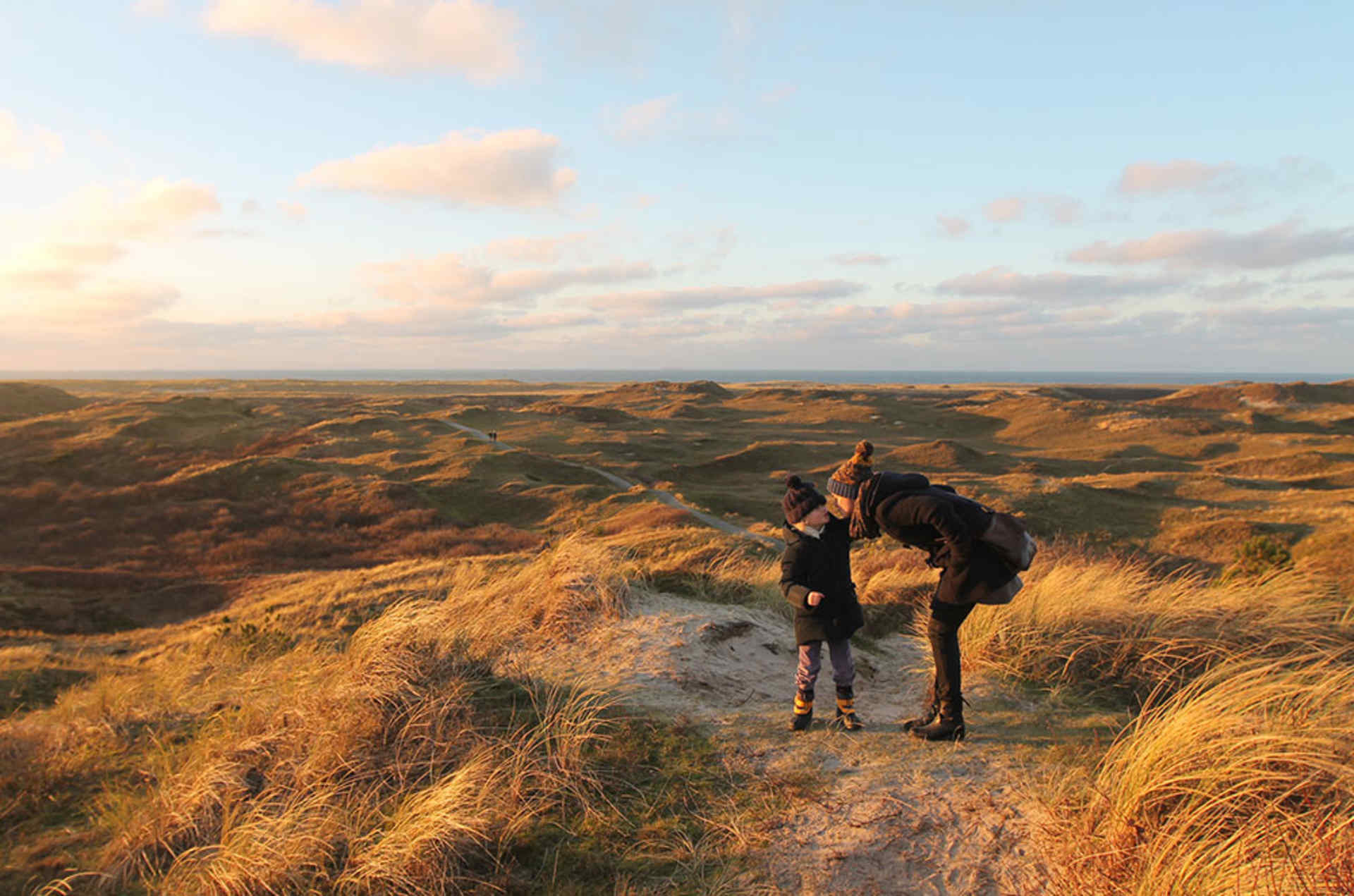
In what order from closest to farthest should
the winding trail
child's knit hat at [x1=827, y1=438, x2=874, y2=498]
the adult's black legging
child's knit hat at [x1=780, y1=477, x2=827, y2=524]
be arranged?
child's knit hat at [x1=827, y1=438, x2=874, y2=498] → the adult's black legging → child's knit hat at [x1=780, y1=477, x2=827, y2=524] → the winding trail

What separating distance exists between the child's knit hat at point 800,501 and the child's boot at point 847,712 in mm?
1516

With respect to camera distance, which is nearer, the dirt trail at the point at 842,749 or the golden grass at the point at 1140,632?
the dirt trail at the point at 842,749

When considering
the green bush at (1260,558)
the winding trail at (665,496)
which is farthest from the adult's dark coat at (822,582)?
the winding trail at (665,496)

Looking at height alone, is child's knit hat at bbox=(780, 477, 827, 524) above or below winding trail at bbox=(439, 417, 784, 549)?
above

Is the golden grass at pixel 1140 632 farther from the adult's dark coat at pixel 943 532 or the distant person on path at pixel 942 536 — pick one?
the adult's dark coat at pixel 943 532

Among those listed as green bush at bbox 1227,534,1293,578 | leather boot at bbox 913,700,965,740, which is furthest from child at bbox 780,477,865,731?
green bush at bbox 1227,534,1293,578

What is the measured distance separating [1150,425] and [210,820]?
7570 cm

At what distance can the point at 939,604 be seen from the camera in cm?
550

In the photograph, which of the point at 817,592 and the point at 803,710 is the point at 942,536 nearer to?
the point at 817,592

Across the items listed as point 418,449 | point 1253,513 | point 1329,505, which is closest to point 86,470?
point 418,449

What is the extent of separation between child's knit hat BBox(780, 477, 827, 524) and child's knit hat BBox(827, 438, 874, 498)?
16.3 inches

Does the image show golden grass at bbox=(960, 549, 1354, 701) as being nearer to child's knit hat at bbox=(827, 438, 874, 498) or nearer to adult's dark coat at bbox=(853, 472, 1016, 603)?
adult's dark coat at bbox=(853, 472, 1016, 603)

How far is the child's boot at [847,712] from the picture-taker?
5.92 meters

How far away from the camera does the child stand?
5902 millimetres
